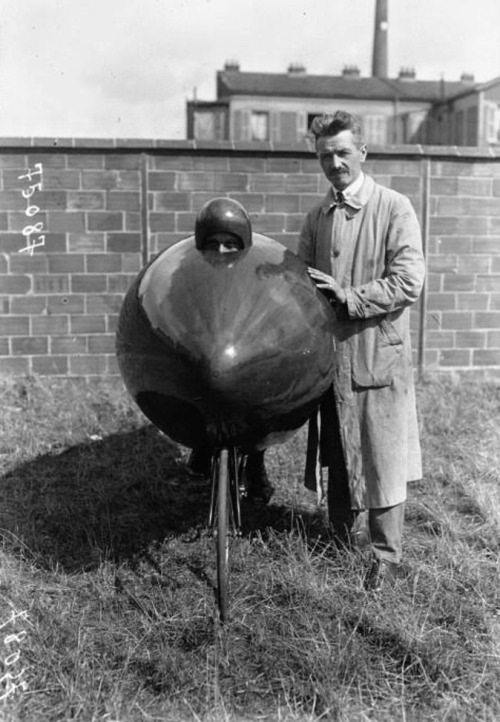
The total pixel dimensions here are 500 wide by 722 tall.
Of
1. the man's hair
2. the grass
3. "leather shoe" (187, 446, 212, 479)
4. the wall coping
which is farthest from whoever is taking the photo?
the wall coping

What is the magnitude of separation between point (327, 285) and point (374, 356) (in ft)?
1.52

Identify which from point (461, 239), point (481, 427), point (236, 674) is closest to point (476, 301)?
point (461, 239)

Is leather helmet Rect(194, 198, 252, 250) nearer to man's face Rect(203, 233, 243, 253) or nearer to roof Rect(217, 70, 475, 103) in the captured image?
man's face Rect(203, 233, 243, 253)

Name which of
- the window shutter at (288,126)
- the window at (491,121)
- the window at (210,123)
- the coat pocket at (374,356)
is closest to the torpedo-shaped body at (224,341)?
the coat pocket at (374,356)

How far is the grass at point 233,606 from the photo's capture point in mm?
2689

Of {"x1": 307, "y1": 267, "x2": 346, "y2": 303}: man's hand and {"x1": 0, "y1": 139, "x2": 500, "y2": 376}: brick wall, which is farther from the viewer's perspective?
{"x1": 0, "y1": 139, "x2": 500, "y2": 376}: brick wall

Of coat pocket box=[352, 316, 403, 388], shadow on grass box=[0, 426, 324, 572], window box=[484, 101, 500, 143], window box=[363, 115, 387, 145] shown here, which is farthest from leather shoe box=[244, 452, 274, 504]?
window box=[363, 115, 387, 145]

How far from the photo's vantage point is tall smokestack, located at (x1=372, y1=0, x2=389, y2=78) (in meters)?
50.0

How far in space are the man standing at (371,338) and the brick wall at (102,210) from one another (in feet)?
12.9

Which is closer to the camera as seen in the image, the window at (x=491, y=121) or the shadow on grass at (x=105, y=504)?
the shadow on grass at (x=105, y=504)

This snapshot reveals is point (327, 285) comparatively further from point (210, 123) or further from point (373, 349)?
point (210, 123)

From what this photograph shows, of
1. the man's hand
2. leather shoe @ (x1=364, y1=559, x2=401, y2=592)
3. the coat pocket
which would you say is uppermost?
the man's hand

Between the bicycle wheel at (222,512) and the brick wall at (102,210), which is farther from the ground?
the brick wall at (102,210)

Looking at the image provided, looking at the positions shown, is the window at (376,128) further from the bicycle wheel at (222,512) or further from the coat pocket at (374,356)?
the bicycle wheel at (222,512)
